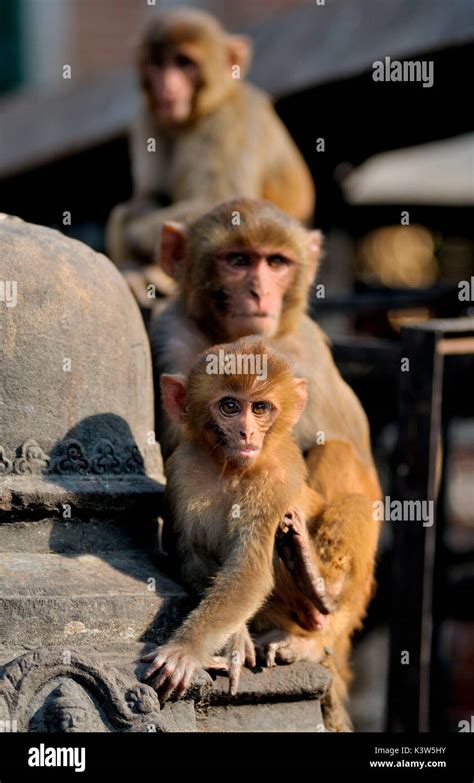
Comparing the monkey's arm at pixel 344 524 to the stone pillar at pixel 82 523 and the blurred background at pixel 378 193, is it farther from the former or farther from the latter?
the blurred background at pixel 378 193

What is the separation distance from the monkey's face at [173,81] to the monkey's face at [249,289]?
3.86m

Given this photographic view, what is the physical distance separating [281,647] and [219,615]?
1.36 ft

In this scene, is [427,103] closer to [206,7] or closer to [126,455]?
[126,455]

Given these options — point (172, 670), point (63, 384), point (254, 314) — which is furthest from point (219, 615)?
point (254, 314)

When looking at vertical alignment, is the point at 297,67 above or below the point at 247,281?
above

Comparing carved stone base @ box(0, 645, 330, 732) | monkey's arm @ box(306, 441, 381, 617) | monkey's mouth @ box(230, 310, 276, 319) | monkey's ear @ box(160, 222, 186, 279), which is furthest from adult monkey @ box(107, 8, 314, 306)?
carved stone base @ box(0, 645, 330, 732)

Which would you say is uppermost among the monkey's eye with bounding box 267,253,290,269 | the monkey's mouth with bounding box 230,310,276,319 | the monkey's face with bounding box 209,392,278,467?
the monkey's eye with bounding box 267,253,290,269

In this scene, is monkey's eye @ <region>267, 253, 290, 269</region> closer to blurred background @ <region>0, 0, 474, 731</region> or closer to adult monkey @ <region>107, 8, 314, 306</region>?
blurred background @ <region>0, 0, 474, 731</region>

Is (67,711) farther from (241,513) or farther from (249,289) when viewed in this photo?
(249,289)

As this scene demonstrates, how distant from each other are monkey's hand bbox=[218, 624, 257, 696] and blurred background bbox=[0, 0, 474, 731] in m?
2.04

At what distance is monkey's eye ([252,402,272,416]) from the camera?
438cm

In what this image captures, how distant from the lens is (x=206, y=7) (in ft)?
68.5

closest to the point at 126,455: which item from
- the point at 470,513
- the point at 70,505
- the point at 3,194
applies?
the point at 70,505
